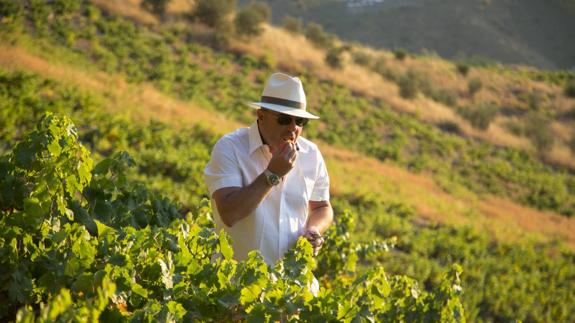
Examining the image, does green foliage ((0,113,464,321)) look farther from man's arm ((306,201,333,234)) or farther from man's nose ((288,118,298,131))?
man's nose ((288,118,298,131))

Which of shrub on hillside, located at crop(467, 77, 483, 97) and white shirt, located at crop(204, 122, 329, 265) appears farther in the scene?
shrub on hillside, located at crop(467, 77, 483, 97)

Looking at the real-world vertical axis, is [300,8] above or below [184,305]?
below

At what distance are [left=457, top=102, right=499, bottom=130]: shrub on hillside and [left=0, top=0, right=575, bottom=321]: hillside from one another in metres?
0.55

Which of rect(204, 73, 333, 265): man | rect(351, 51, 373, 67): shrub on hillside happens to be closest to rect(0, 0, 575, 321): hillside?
rect(204, 73, 333, 265): man

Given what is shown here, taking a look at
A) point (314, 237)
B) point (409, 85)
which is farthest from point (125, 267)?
point (409, 85)

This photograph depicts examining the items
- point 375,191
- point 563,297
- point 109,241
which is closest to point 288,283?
point 109,241

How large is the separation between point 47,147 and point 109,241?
0.70 metres

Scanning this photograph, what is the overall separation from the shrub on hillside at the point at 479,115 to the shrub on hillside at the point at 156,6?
17.6m

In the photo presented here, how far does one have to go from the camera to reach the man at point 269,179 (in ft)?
9.55

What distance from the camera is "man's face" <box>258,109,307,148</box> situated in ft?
10.3

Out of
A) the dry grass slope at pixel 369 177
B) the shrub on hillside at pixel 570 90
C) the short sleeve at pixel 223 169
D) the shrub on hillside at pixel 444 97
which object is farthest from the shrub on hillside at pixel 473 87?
the short sleeve at pixel 223 169

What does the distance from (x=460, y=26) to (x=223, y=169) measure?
78.6 m

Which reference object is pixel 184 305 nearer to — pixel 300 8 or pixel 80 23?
pixel 80 23

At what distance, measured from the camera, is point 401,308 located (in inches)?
170
